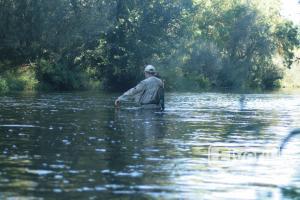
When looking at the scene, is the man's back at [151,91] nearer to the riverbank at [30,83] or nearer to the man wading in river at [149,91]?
the man wading in river at [149,91]

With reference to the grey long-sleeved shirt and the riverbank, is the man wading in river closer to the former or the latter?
the grey long-sleeved shirt

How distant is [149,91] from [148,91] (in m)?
0.04

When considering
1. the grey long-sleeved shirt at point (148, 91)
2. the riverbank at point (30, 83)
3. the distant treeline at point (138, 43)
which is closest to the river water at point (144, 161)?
the grey long-sleeved shirt at point (148, 91)

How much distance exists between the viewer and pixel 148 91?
1011 inches

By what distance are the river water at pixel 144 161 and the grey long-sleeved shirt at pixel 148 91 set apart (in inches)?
206

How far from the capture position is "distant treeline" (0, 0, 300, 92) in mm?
50656

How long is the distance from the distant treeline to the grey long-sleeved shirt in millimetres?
23943

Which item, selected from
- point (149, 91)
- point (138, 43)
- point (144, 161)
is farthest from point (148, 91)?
point (138, 43)

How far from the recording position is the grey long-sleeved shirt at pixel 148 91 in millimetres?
25328

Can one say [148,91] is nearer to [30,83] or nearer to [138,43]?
[30,83]

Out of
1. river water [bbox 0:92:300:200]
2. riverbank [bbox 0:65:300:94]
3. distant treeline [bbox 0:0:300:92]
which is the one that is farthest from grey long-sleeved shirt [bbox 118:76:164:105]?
distant treeline [bbox 0:0:300:92]

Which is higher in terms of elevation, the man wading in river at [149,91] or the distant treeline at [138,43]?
the distant treeline at [138,43]

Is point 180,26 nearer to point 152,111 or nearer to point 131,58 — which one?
point 131,58

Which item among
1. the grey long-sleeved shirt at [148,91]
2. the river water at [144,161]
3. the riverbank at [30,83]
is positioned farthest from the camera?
the riverbank at [30,83]
